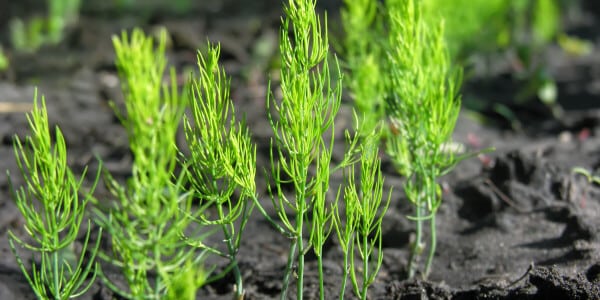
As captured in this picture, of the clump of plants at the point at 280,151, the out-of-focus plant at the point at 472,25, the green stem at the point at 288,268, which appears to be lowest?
the green stem at the point at 288,268

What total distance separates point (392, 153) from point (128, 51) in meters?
1.14

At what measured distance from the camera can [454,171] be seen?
3.31 m

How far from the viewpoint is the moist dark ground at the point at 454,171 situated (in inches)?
97.4

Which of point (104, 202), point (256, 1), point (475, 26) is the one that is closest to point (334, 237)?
point (104, 202)

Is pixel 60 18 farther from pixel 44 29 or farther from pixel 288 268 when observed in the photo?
pixel 288 268

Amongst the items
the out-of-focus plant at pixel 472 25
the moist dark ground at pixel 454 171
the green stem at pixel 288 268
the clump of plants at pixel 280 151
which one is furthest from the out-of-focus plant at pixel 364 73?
the out-of-focus plant at pixel 472 25

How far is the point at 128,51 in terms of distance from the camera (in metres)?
1.53

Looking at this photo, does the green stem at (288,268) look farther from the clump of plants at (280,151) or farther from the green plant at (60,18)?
the green plant at (60,18)

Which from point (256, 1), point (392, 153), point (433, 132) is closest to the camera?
point (433, 132)

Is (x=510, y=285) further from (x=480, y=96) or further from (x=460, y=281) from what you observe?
(x=480, y=96)

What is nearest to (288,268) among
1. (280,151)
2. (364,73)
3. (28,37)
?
(280,151)

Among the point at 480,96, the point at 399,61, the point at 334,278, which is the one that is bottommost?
the point at 334,278

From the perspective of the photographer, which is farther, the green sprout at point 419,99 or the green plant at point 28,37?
the green plant at point 28,37

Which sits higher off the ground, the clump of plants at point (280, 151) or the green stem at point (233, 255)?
the clump of plants at point (280, 151)
